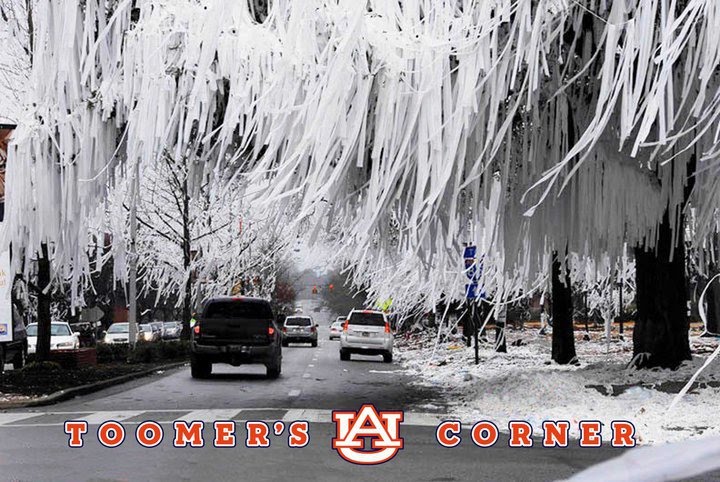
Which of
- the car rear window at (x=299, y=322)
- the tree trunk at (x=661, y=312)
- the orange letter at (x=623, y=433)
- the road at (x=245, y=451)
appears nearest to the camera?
the road at (x=245, y=451)

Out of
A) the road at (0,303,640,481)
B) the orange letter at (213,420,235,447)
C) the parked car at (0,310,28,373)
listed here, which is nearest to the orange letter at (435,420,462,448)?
the road at (0,303,640,481)

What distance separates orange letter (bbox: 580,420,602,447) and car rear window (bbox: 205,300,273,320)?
11931 mm

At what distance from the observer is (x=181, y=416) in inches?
503

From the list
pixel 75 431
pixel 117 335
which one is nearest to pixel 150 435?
pixel 75 431

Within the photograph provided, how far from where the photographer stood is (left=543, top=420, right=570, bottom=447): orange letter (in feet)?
33.9

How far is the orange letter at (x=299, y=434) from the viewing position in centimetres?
995

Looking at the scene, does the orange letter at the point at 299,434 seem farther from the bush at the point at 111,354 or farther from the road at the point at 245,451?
the bush at the point at 111,354

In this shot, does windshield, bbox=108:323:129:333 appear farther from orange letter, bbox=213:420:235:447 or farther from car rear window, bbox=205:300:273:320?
orange letter, bbox=213:420:235:447

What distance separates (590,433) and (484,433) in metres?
1.14

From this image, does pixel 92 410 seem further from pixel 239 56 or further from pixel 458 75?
pixel 458 75

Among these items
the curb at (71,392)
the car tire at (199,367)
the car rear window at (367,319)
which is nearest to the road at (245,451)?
the curb at (71,392)

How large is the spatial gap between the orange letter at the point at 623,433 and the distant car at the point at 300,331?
3966 cm

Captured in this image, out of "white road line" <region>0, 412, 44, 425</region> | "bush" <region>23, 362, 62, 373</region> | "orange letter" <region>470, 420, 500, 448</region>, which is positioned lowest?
"bush" <region>23, 362, 62, 373</region>

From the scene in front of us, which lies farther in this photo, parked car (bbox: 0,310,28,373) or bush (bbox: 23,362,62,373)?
parked car (bbox: 0,310,28,373)
